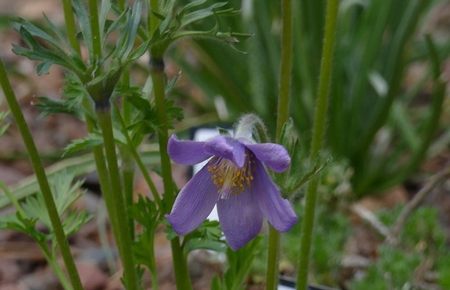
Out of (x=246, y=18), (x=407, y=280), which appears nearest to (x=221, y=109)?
(x=246, y=18)

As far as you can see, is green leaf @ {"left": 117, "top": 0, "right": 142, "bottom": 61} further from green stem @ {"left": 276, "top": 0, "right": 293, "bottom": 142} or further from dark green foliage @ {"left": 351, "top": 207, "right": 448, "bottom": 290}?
dark green foliage @ {"left": 351, "top": 207, "right": 448, "bottom": 290}

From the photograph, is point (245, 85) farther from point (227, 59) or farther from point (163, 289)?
point (163, 289)

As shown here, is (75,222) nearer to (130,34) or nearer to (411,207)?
(130,34)

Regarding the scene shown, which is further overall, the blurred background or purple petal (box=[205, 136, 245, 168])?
the blurred background

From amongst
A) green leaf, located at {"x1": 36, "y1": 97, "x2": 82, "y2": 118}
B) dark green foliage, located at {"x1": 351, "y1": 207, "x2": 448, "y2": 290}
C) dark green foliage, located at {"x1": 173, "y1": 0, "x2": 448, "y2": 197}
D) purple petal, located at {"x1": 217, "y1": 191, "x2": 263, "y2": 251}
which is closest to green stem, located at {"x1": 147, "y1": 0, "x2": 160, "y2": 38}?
green leaf, located at {"x1": 36, "y1": 97, "x2": 82, "y2": 118}

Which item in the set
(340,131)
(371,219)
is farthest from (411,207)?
(340,131)

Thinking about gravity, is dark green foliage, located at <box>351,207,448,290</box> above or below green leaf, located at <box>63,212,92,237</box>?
below
